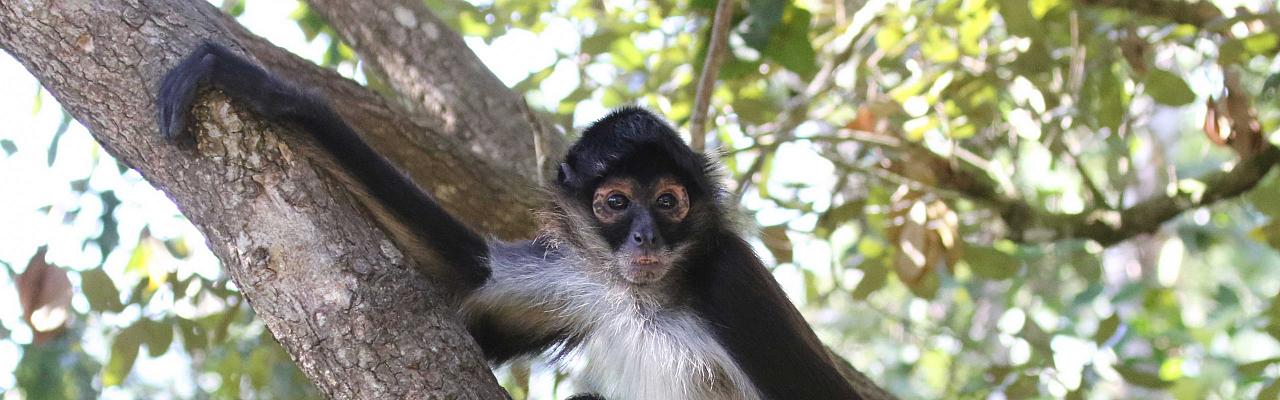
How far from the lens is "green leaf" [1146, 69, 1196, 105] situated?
4.66 meters

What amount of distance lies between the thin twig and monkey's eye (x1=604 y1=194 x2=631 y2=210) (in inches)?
31.1

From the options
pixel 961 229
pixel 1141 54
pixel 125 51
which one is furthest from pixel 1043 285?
pixel 125 51

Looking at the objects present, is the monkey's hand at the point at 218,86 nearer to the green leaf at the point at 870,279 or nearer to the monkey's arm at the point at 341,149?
the monkey's arm at the point at 341,149

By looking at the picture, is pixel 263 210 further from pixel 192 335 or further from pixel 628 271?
pixel 192 335

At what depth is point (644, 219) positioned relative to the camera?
340 centimetres

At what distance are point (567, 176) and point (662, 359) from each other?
0.69 metres

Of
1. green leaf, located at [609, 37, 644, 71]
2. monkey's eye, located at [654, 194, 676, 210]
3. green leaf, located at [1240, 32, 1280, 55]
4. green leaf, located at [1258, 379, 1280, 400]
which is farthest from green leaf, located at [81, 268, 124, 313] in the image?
green leaf, located at [1240, 32, 1280, 55]

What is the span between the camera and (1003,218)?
17.8ft

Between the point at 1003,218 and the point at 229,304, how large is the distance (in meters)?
3.68

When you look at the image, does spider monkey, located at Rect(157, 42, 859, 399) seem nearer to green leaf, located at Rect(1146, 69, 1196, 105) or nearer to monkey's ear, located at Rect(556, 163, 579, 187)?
monkey's ear, located at Rect(556, 163, 579, 187)

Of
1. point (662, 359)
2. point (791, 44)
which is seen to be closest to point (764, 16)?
point (791, 44)

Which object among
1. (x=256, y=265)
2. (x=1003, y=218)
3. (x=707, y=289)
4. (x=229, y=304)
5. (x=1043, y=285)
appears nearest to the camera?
(x=256, y=265)

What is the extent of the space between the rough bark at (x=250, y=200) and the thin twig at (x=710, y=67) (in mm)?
1709

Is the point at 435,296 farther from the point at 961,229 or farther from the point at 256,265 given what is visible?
the point at 961,229
